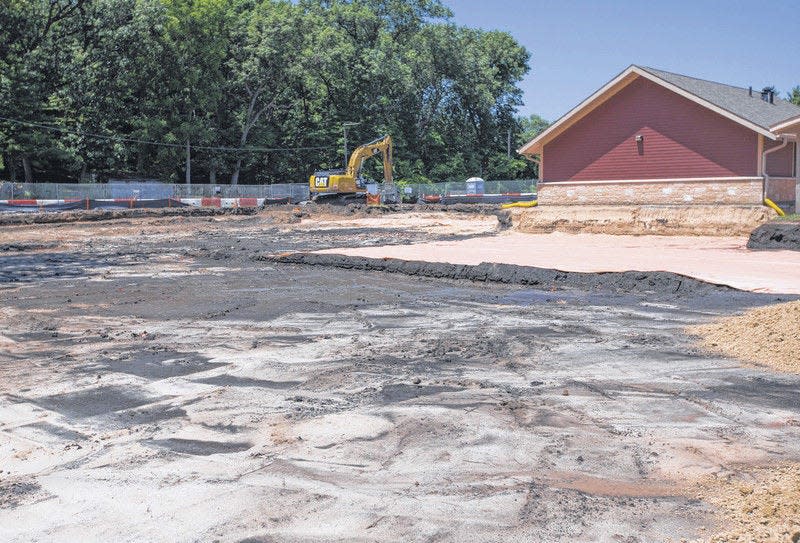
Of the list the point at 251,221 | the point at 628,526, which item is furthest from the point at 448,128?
the point at 628,526

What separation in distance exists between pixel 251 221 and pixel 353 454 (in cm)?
3545

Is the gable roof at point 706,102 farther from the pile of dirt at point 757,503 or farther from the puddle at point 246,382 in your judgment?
the pile of dirt at point 757,503

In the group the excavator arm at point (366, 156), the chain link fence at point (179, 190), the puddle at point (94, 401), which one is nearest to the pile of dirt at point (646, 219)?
the excavator arm at point (366, 156)

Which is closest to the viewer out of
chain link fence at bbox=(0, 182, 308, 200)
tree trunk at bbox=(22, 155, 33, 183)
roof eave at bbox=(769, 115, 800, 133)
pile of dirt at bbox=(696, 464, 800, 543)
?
pile of dirt at bbox=(696, 464, 800, 543)

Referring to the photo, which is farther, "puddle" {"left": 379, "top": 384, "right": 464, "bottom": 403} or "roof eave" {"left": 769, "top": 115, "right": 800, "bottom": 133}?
"roof eave" {"left": 769, "top": 115, "right": 800, "bottom": 133}

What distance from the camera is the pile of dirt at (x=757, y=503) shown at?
13.1ft

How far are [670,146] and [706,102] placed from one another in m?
2.05

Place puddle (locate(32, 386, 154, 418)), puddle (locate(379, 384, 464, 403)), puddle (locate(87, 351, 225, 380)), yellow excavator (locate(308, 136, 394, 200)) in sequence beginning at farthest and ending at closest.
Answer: yellow excavator (locate(308, 136, 394, 200)) < puddle (locate(87, 351, 225, 380)) < puddle (locate(379, 384, 464, 403)) < puddle (locate(32, 386, 154, 418))

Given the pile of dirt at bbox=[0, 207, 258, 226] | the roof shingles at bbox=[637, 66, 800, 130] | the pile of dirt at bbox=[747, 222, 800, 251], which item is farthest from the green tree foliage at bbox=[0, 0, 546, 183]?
the pile of dirt at bbox=[747, 222, 800, 251]

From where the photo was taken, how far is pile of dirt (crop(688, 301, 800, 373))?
8233 millimetres

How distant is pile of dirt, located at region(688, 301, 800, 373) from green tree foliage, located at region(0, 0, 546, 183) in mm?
53432

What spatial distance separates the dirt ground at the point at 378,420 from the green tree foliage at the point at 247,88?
164 feet

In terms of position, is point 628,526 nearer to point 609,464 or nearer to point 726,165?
point 609,464

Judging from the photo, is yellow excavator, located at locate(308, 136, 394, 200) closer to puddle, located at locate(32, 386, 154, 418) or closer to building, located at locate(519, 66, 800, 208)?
building, located at locate(519, 66, 800, 208)
